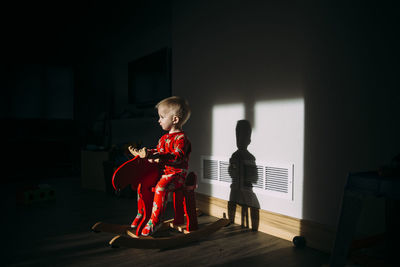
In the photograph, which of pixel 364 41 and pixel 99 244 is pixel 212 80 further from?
pixel 99 244

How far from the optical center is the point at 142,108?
3.63 m

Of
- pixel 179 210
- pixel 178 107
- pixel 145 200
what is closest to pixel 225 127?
pixel 178 107

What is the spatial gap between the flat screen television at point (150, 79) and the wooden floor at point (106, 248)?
1398 mm

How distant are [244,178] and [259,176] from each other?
0.43ft

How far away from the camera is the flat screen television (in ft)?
10.1

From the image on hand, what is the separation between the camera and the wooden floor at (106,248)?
1.40m

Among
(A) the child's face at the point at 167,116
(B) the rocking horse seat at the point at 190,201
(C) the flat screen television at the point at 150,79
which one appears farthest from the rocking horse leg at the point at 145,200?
(C) the flat screen television at the point at 150,79

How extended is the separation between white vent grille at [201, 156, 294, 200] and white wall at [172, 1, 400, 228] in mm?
48

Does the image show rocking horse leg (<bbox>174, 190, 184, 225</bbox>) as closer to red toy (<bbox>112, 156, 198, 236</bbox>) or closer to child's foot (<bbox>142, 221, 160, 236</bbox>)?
red toy (<bbox>112, 156, 198, 236</bbox>)

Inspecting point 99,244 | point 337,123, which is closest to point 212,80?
point 337,123

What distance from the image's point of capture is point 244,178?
6.47 feet

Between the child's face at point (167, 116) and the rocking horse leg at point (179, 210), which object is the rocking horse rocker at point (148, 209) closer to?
the rocking horse leg at point (179, 210)

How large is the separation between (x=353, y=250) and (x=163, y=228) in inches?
40.7

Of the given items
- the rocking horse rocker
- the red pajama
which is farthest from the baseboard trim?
the red pajama
